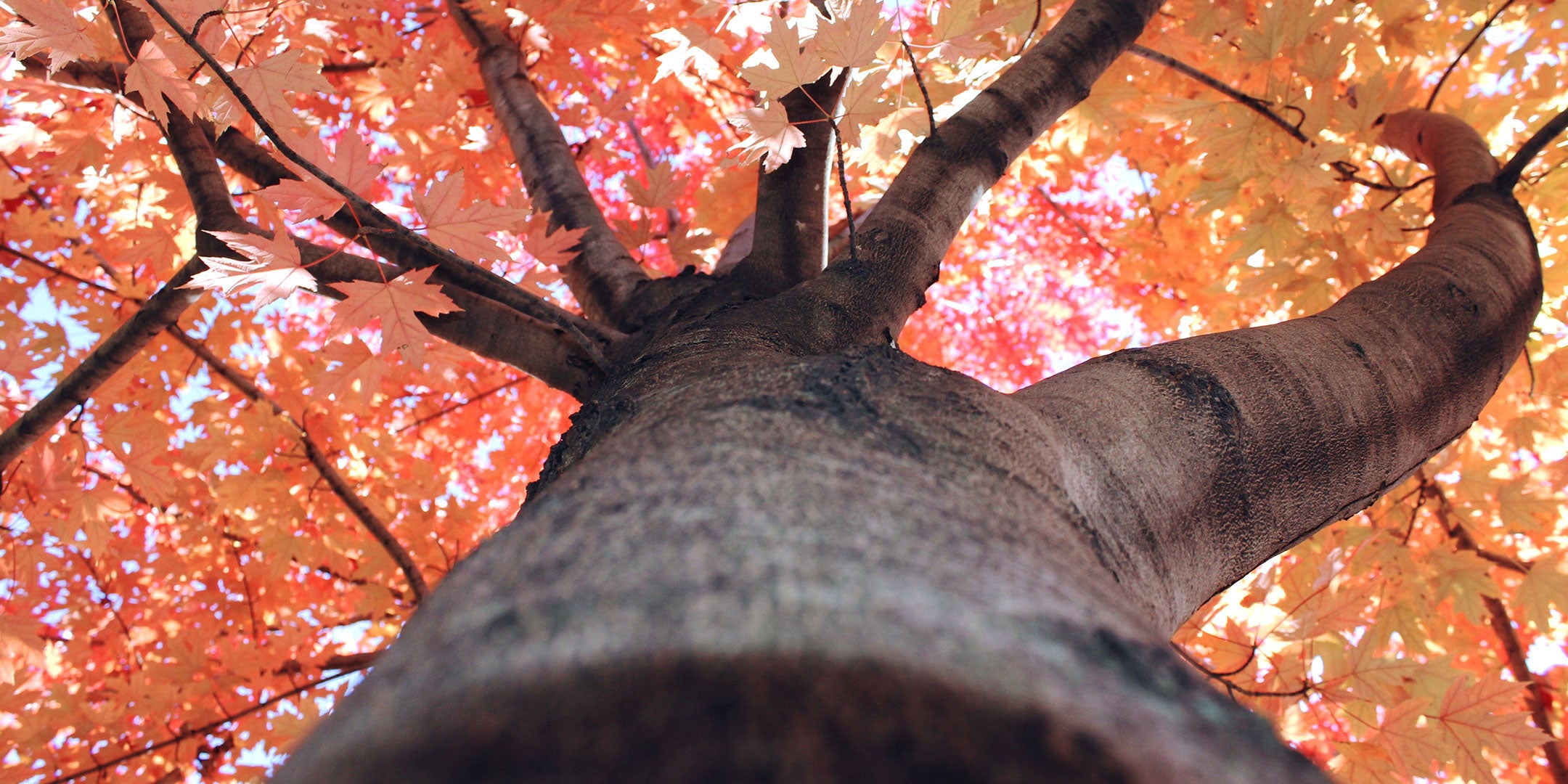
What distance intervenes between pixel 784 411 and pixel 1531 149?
1719mm

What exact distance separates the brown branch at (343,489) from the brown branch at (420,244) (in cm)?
100

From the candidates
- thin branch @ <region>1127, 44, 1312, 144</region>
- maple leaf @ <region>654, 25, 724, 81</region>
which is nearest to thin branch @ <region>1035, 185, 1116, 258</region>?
thin branch @ <region>1127, 44, 1312, 144</region>

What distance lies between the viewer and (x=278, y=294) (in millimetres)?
1217

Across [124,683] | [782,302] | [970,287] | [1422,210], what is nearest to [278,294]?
[782,302]

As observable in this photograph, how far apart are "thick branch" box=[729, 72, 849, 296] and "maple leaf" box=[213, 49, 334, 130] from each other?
809 mm

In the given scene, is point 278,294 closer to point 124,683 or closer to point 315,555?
point 315,555

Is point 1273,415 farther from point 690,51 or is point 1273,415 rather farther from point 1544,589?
point 1544,589

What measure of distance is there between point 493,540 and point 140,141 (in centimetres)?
265

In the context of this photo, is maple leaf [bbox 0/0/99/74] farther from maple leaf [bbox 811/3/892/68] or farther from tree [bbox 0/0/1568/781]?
maple leaf [bbox 811/3/892/68]

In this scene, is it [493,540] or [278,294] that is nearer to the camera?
[493,540]

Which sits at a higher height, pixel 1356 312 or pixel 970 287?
pixel 970 287

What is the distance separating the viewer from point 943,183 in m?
1.44

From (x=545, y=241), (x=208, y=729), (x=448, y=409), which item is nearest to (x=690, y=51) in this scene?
(x=545, y=241)

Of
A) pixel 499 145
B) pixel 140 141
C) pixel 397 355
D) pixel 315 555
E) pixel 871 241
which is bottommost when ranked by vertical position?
pixel 871 241
